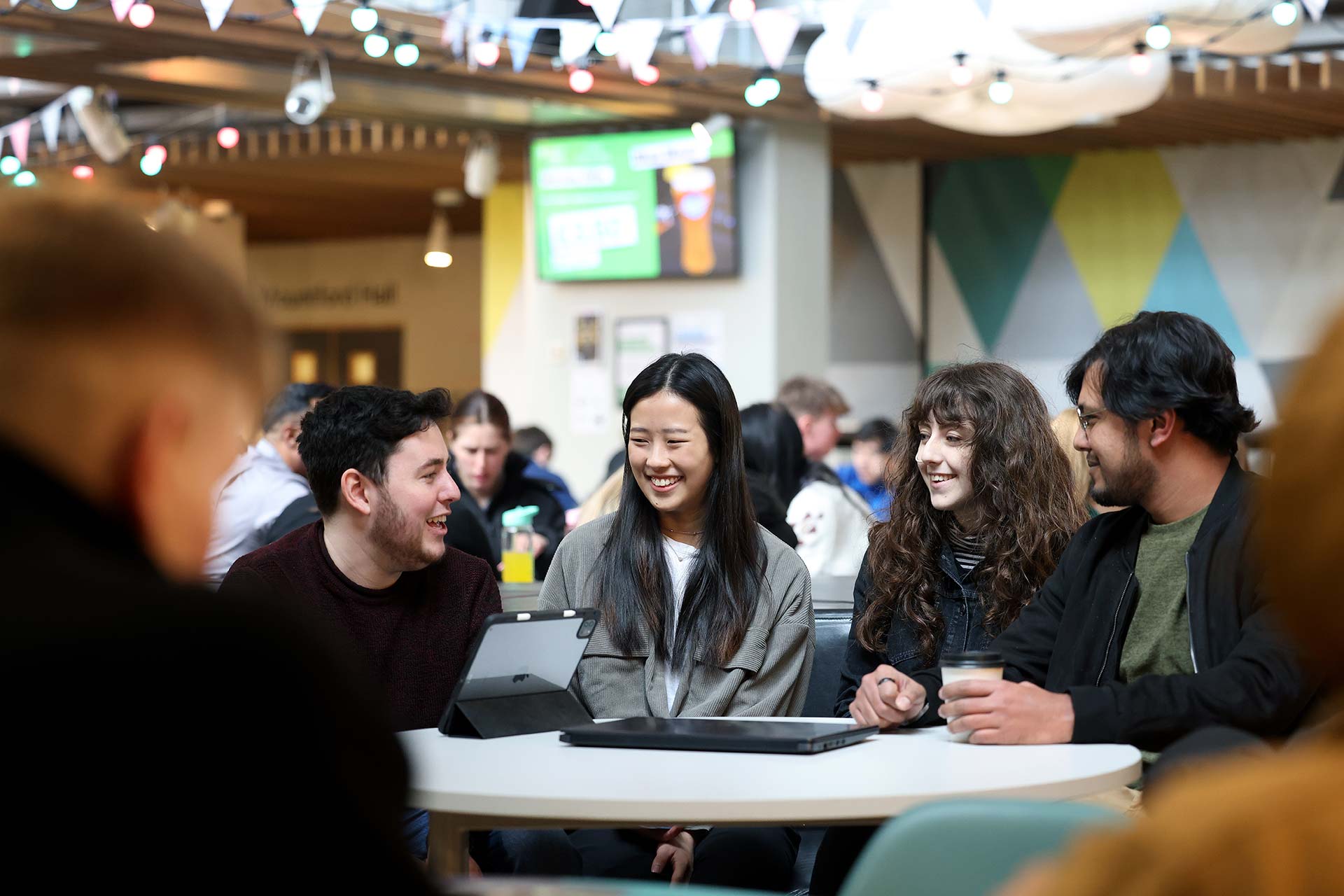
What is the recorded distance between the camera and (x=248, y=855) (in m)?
0.83

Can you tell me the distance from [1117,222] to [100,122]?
A: 695cm

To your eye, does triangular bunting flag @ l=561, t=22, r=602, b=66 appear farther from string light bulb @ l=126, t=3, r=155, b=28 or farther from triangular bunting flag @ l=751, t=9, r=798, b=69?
string light bulb @ l=126, t=3, r=155, b=28

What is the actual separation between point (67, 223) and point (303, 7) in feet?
19.3

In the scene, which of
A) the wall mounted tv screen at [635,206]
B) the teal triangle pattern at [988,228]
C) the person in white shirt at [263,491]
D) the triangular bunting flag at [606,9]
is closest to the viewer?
the person in white shirt at [263,491]

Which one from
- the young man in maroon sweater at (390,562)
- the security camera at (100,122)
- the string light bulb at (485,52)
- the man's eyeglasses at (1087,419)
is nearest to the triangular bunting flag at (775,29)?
the string light bulb at (485,52)

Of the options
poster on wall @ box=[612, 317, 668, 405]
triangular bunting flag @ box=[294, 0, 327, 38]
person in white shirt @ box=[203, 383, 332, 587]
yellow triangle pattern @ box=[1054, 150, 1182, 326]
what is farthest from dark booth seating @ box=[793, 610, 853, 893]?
yellow triangle pattern @ box=[1054, 150, 1182, 326]

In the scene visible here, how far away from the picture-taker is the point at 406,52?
7.34 meters

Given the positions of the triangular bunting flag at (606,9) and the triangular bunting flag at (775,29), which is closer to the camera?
the triangular bunting flag at (606,9)

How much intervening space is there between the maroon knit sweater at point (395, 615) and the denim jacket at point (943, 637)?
78cm

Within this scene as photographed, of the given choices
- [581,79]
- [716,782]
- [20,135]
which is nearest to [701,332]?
[581,79]

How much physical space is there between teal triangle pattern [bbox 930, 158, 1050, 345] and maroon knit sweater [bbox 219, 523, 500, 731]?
9.24 metres

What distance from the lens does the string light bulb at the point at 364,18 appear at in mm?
6930

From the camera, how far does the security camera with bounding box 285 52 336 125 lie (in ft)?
24.2

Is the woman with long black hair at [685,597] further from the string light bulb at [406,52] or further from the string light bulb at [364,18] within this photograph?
the string light bulb at [406,52]
